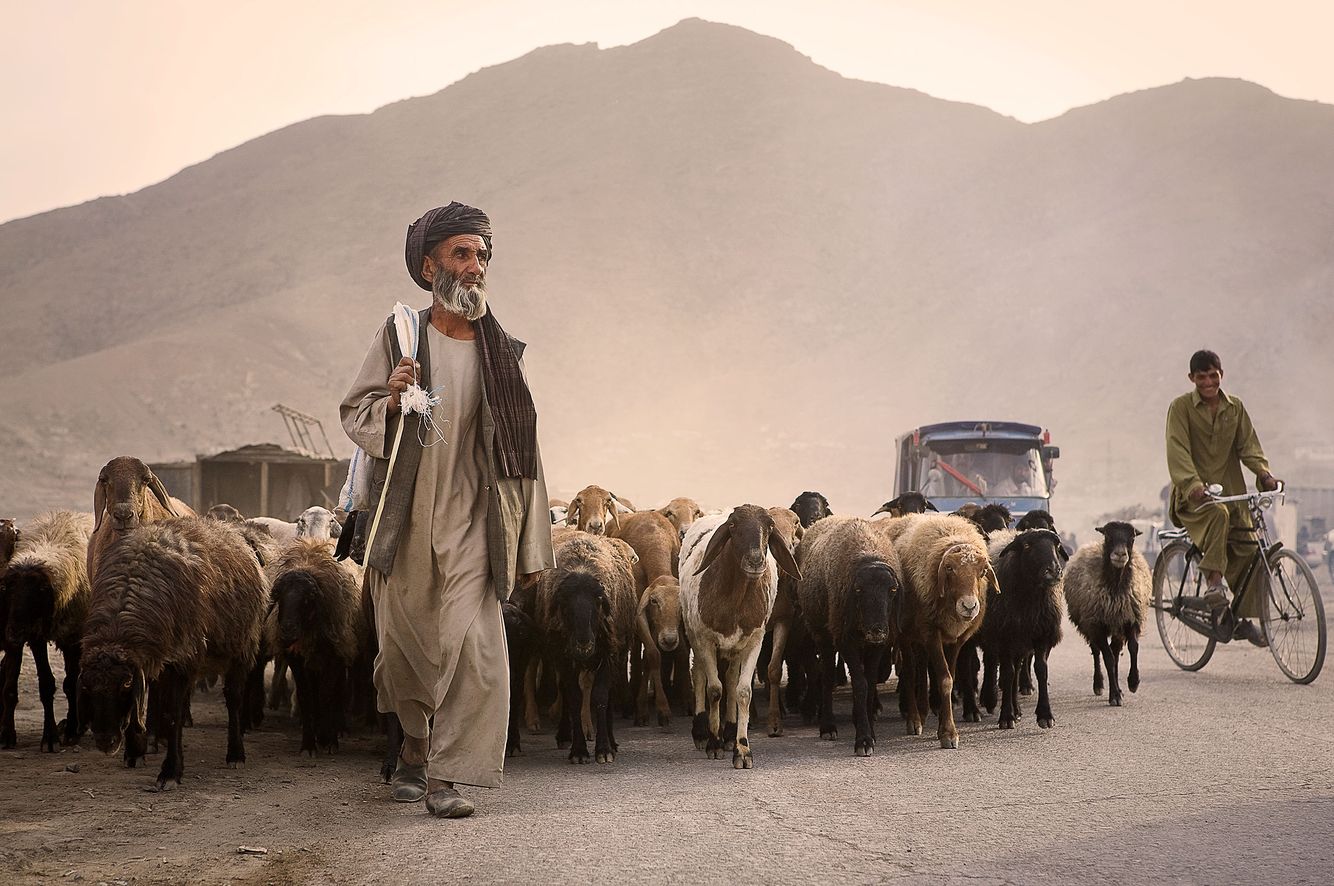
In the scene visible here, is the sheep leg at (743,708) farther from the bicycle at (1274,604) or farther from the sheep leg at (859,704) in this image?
the bicycle at (1274,604)

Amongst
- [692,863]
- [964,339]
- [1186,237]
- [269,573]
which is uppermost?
[1186,237]

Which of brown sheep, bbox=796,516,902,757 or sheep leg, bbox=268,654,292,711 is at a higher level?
brown sheep, bbox=796,516,902,757

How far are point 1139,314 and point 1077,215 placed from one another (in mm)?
19032

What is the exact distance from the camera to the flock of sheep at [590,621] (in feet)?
25.6

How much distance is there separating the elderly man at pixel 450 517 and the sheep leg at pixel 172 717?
138cm

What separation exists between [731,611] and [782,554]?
61 centimetres

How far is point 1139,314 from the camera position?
78.5m

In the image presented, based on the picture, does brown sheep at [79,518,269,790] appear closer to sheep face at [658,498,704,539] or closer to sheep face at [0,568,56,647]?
sheep face at [0,568,56,647]

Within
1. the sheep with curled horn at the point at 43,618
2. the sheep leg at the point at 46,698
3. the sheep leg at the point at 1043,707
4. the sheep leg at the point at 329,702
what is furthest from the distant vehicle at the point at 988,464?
the sheep leg at the point at 46,698

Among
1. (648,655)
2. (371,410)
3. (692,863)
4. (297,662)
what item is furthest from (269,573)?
(692,863)

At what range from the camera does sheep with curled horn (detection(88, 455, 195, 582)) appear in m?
8.58

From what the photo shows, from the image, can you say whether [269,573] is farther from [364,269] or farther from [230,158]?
[230,158]

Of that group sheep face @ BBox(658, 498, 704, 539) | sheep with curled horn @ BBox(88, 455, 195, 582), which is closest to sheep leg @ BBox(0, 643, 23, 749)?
sheep with curled horn @ BBox(88, 455, 195, 582)

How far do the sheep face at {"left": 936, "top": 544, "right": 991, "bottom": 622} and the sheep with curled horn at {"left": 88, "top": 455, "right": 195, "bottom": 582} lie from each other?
203 inches
